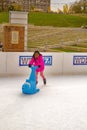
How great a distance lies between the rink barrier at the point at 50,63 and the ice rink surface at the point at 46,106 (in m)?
1.01

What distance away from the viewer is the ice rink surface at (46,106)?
18.2 ft

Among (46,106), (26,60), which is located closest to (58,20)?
(26,60)

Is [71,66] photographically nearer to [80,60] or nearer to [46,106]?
[80,60]

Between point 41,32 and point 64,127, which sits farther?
point 41,32

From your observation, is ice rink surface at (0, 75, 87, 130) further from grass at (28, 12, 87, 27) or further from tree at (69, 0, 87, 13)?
tree at (69, 0, 87, 13)

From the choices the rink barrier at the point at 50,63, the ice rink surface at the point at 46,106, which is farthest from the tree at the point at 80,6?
the ice rink surface at the point at 46,106

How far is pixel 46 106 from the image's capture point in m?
7.01

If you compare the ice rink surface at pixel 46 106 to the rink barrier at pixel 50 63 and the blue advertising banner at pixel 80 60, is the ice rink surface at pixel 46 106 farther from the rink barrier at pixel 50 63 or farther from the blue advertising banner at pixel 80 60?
the blue advertising banner at pixel 80 60

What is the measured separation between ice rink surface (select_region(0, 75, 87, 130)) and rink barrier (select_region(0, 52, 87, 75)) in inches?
39.9

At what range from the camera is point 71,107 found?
694 centimetres

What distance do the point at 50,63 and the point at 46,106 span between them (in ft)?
17.3

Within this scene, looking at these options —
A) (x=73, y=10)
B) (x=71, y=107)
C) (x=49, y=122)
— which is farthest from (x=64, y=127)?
(x=73, y=10)

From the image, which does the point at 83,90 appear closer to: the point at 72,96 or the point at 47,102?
the point at 72,96

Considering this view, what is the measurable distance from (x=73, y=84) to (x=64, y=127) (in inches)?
185
